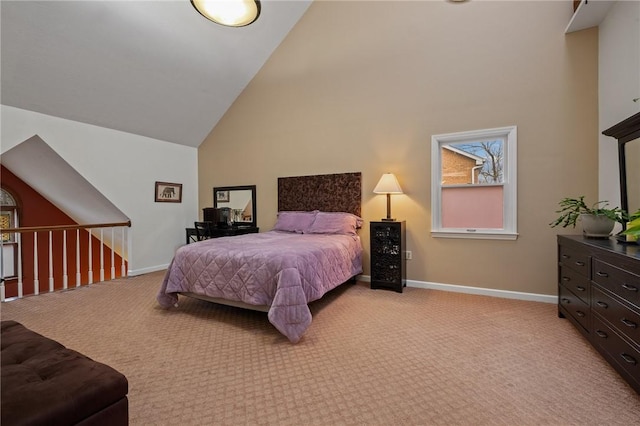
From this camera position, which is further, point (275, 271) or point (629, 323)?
point (275, 271)

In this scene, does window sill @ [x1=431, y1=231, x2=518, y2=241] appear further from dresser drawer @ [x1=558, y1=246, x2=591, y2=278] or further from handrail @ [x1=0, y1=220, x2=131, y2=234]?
handrail @ [x1=0, y1=220, x2=131, y2=234]

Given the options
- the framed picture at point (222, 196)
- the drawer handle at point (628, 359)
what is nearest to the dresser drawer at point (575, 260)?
the drawer handle at point (628, 359)

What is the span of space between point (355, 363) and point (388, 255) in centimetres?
182

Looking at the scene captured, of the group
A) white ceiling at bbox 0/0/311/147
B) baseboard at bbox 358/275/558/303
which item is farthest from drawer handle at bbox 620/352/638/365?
white ceiling at bbox 0/0/311/147

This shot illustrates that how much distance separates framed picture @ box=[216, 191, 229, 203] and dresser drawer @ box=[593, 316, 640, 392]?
199 inches

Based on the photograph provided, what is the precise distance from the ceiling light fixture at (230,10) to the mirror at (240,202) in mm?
2828

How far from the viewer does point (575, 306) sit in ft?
7.55

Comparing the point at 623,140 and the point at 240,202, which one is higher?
the point at 623,140

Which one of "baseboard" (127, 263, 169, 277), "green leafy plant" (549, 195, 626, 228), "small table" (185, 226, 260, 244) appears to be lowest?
"baseboard" (127, 263, 169, 277)

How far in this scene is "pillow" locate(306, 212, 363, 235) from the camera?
384 cm

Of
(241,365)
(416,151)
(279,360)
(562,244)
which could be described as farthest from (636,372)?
(416,151)

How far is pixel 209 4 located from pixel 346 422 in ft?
9.84

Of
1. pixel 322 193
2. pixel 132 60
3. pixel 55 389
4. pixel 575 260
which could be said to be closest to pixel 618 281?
pixel 575 260

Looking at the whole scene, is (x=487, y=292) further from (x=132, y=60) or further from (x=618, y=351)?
(x=132, y=60)
